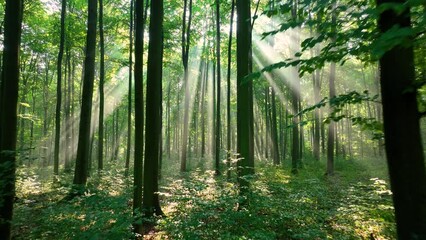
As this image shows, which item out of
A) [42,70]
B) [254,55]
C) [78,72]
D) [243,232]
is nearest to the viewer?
[243,232]

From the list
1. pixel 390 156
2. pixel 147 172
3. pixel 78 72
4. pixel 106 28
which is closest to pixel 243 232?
pixel 147 172

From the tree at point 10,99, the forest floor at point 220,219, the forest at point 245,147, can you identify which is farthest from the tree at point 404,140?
the tree at point 10,99

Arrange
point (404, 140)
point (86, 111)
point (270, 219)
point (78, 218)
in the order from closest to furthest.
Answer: point (404, 140) → point (270, 219) → point (78, 218) → point (86, 111)

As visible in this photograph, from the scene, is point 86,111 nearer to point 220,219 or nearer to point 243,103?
point 243,103

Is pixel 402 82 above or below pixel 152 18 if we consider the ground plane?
below

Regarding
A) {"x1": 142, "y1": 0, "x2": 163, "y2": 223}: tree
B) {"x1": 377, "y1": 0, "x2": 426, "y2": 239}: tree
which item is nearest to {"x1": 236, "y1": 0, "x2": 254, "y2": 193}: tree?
{"x1": 142, "y1": 0, "x2": 163, "y2": 223}: tree

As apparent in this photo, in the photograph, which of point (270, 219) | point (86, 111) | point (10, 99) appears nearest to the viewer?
point (10, 99)

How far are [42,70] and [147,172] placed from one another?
26.7 m

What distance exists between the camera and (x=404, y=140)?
2170mm

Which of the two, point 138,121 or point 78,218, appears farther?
point 78,218

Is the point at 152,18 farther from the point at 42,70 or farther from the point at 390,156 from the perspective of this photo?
the point at 42,70

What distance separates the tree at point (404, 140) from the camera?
2.12m

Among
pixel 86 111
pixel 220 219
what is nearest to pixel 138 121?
pixel 220 219

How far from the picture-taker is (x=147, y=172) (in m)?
8.09
